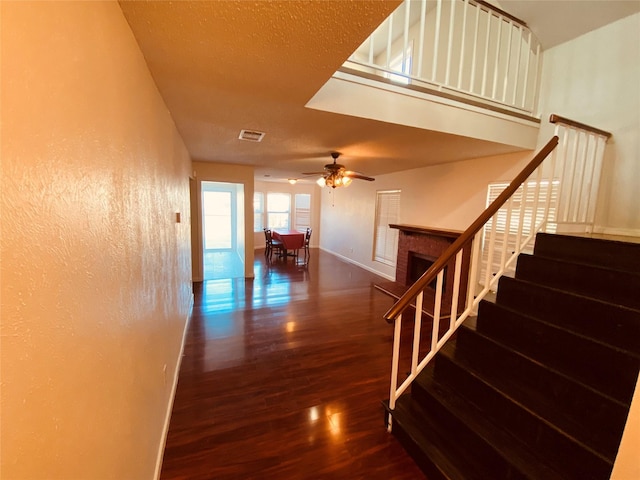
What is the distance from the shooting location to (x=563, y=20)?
2.94 metres

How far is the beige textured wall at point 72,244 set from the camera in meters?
0.50

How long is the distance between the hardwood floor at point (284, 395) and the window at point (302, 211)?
5.52m

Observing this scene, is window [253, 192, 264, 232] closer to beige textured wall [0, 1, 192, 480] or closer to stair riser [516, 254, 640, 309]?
beige textured wall [0, 1, 192, 480]

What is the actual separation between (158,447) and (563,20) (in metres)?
5.44

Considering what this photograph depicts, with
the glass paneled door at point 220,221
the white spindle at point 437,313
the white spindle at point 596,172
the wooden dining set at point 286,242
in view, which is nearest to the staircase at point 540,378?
the white spindle at point 437,313

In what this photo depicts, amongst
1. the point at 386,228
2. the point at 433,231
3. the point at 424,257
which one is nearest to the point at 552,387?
the point at 433,231

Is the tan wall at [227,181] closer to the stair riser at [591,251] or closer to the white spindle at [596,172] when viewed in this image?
the stair riser at [591,251]

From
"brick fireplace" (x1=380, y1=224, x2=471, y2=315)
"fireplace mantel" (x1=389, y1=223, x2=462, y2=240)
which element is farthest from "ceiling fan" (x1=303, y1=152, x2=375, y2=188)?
"brick fireplace" (x1=380, y1=224, x2=471, y2=315)

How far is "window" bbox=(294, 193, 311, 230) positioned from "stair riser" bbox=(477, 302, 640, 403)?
26.1ft

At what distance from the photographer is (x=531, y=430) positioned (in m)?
1.51

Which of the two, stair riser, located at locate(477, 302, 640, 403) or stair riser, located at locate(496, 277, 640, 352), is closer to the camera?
stair riser, located at locate(477, 302, 640, 403)

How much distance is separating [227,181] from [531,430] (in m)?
5.29

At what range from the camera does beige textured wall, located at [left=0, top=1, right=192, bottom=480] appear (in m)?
0.50

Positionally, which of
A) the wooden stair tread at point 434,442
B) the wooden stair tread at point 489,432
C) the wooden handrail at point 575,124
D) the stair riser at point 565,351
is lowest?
the wooden stair tread at point 434,442
